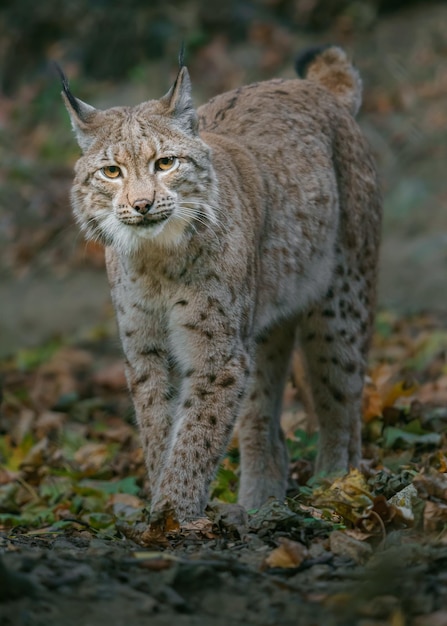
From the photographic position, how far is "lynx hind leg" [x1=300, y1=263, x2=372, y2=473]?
243 inches

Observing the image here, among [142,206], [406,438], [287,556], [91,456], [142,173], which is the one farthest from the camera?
[91,456]

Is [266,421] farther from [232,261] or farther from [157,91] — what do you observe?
[157,91]

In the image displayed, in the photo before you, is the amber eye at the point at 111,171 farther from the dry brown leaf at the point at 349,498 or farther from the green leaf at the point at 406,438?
the green leaf at the point at 406,438

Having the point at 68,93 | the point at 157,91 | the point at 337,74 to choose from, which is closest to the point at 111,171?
the point at 68,93

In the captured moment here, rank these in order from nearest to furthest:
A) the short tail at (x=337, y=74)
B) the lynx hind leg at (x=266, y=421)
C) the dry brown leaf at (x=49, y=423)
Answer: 1. the lynx hind leg at (x=266, y=421)
2. the short tail at (x=337, y=74)
3. the dry brown leaf at (x=49, y=423)

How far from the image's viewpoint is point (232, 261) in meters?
5.14

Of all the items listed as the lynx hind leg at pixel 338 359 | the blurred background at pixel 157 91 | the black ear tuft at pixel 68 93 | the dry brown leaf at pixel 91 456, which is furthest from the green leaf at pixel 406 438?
the blurred background at pixel 157 91

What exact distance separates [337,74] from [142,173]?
2.31m

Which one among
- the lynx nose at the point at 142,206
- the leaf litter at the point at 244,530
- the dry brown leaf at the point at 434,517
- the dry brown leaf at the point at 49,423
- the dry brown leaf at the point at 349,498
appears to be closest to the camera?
the leaf litter at the point at 244,530

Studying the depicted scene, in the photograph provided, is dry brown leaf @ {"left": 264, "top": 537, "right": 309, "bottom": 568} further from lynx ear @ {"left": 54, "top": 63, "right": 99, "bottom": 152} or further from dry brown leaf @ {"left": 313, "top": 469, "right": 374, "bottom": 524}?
lynx ear @ {"left": 54, "top": 63, "right": 99, "bottom": 152}

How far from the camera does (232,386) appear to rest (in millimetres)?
5047

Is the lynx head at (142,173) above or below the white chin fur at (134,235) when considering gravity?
above

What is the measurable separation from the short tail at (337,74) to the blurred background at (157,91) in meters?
3.45

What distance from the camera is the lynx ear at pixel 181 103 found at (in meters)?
5.10
